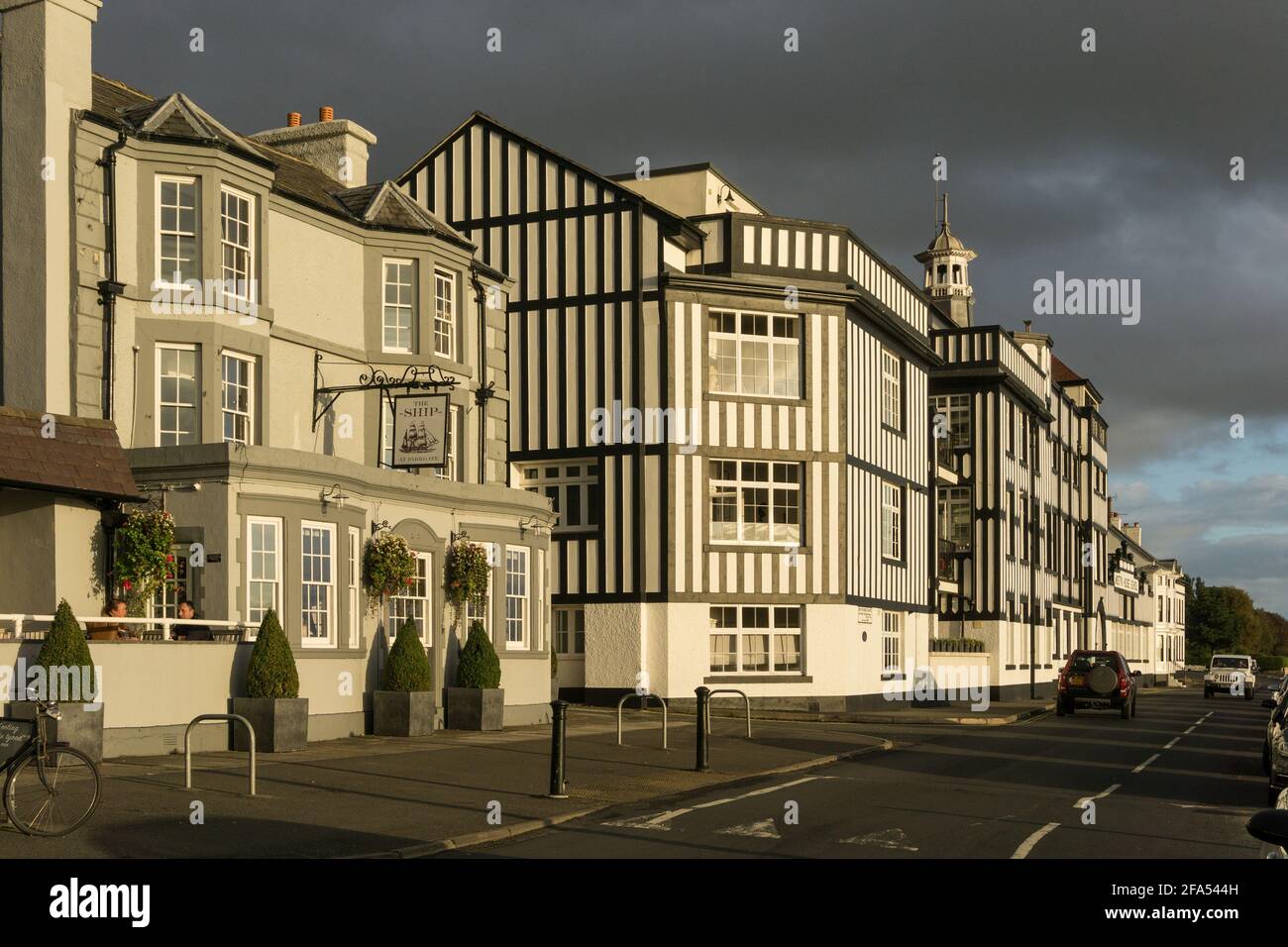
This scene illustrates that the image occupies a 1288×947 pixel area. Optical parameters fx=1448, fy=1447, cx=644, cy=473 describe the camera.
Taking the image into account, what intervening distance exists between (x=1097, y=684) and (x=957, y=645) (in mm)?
13746

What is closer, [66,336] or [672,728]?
[66,336]

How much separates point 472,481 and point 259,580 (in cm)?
859

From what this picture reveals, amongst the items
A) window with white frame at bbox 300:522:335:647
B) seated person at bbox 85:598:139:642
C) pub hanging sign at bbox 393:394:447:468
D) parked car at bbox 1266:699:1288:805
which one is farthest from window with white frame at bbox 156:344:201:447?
parked car at bbox 1266:699:1288:805

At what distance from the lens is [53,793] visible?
1228 cm

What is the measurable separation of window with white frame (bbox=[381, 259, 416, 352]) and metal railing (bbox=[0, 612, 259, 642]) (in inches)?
322

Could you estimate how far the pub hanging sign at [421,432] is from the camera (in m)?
25.5

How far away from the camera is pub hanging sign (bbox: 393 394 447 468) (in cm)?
2553

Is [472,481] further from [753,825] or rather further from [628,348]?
[753,825]

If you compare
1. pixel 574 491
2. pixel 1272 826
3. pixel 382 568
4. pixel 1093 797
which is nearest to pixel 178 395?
pixel 382 568

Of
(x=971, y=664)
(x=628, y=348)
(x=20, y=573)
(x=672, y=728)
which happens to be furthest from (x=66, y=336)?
(x=971, y=664)

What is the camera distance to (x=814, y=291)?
3838cm

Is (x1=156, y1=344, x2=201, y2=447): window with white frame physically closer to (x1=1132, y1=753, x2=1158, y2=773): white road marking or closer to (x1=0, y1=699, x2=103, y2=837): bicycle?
(x1=0, y1=699, x2=103, y2=837): bicycle

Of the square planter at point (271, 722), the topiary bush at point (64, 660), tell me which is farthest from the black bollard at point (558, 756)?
the topiary bush at point (64, 660)

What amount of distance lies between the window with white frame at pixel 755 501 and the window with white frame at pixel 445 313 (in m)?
10.2
